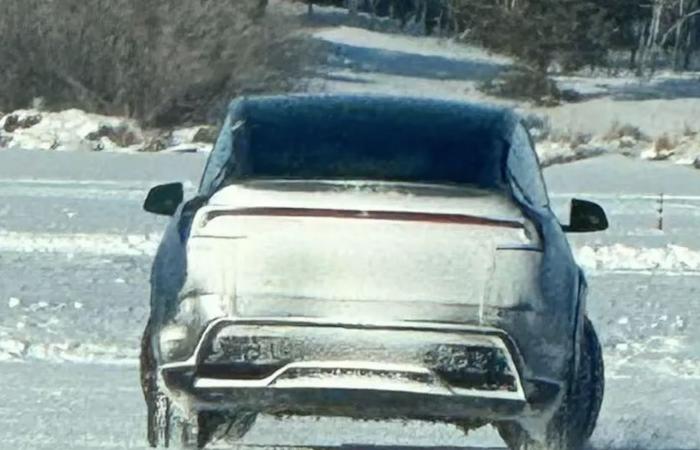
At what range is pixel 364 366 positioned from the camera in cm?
713

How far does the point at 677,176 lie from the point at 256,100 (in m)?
18.8

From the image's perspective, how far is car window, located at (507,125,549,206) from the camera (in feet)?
25.3

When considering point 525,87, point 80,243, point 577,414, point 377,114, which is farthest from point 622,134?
point 577,414

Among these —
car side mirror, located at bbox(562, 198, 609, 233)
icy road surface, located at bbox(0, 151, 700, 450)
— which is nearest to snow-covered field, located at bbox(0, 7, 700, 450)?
Answer: icy road surface, located at bbox(0, 151, 700, 450)

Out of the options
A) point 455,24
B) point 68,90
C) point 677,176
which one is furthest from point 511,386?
point 455,24

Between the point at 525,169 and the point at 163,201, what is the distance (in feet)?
5.84

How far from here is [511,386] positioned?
720cm

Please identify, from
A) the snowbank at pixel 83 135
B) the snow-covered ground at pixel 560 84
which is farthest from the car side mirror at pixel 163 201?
the snow-covered ground at pixel 560 84

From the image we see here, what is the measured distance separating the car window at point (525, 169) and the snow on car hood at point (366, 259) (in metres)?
0.50

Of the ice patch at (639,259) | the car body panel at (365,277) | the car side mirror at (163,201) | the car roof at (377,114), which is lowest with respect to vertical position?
the ice patch at (639,259)

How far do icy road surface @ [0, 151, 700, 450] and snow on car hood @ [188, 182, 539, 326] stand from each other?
1.76 metres

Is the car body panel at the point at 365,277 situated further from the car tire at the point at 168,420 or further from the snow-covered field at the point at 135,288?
the snow-covered field at the point at 135,288

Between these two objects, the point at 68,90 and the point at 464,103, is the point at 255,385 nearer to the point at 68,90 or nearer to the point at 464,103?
the point at 464,103

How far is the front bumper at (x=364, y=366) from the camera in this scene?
7.12 metres
